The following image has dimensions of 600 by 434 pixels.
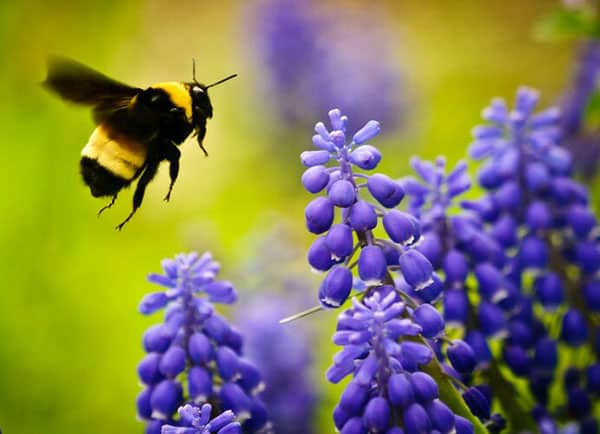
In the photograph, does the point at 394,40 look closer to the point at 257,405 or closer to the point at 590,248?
the point at 590,248

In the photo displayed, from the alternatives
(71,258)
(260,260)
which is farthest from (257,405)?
(71,258)

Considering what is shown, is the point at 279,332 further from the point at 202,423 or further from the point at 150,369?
the point at 202,423

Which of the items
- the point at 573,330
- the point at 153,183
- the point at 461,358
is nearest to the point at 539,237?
the point at 573,330

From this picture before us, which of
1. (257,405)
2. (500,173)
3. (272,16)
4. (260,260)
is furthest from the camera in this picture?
(272,16)

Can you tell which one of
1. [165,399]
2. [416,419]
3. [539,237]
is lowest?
[416,419]

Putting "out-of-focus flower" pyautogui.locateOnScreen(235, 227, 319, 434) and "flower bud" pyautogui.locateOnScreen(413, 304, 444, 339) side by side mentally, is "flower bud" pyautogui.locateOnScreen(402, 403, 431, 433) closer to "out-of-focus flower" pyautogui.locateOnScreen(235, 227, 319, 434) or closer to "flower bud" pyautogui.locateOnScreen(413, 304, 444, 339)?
"flower bud" pyautogui.locateOnScreen(413, 304, 444, 339)

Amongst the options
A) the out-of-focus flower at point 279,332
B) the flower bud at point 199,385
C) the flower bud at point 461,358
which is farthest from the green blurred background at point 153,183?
the flower bud at point 461,358
